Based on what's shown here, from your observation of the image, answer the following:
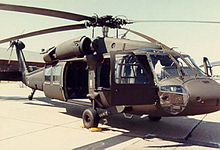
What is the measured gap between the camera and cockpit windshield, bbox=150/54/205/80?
260 inches

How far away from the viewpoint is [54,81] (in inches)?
380

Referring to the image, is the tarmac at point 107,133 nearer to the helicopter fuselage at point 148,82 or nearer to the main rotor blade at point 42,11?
the helicopter fuselage at point 148,82

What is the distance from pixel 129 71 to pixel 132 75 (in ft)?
0.42

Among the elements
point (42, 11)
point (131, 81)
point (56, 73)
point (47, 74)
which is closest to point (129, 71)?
point (131, 81)

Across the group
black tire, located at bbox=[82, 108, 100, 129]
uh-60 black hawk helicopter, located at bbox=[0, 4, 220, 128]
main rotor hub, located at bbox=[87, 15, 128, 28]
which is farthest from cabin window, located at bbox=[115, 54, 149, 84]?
main rotor hub, located at bbox=[87, 15, 128, 28]

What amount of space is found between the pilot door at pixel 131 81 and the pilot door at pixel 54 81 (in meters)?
2.70

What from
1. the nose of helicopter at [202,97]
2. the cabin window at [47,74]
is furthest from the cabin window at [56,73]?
the nose of helicopter at [202,97]

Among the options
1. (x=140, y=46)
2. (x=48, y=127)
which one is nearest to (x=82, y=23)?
(x=140, y=46)

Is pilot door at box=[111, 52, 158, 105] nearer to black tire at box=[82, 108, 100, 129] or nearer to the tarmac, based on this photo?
the tarmac

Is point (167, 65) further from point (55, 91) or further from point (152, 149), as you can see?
point (55, 91)

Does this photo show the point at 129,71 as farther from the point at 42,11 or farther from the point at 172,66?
the point at 42,11

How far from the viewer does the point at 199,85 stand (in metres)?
6.02

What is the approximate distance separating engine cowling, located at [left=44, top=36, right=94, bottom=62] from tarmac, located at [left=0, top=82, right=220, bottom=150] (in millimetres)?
2059

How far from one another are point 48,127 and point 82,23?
10.3 feet
